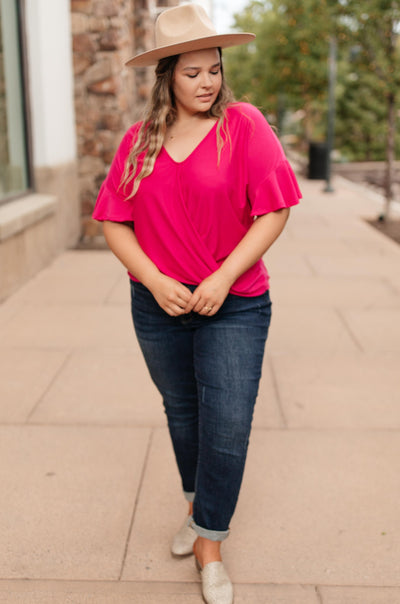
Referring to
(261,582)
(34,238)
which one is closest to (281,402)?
(261,582)

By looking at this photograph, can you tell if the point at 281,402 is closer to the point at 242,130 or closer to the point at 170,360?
the point at 170,360

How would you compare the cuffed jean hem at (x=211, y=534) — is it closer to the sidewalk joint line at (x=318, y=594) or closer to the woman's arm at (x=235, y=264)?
the sidewalk joint line at (x=318, y=594)

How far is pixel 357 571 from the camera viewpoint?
8.41ft

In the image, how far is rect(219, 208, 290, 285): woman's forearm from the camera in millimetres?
2174

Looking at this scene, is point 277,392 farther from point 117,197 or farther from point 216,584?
point 117,197

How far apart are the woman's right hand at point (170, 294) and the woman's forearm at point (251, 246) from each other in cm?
14

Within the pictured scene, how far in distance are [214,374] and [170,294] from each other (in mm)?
299

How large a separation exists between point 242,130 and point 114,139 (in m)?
7.30

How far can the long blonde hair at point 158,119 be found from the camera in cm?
219

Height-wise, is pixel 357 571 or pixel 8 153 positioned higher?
pixel 8 153

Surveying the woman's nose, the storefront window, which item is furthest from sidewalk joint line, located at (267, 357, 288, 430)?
the storefront window

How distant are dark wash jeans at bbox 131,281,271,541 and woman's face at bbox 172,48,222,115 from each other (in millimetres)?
599

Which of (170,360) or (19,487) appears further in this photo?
(19,487)

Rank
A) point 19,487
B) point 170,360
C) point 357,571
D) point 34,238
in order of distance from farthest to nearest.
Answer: point 34,238 → point 19,487 → point 357,571 → point 170,360
